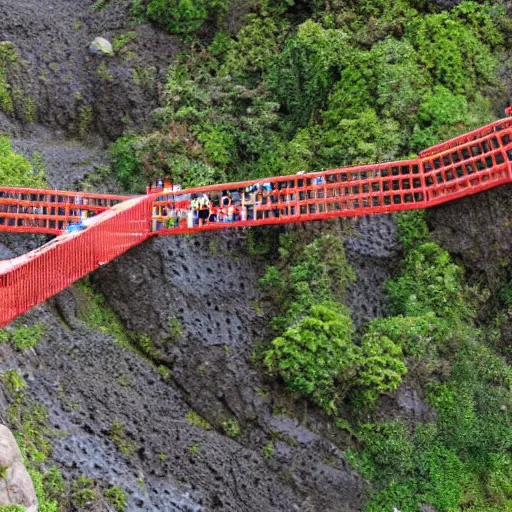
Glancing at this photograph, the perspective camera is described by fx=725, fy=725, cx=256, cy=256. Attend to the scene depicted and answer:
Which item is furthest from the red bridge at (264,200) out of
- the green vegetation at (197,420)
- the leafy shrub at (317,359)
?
the green vegetation at (197,420)

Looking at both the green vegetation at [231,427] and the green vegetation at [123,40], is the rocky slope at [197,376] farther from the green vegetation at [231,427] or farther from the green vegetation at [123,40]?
the green vegetation at [123,40]

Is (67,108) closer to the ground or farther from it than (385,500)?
farther from it

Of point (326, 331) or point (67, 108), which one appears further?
point (67, 108)

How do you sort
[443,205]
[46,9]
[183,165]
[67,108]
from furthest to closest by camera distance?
[46,9], [67,108], [183,165], [443,205]

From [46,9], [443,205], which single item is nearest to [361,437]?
[443,205]

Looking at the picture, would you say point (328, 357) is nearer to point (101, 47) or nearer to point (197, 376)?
point (197, 376)

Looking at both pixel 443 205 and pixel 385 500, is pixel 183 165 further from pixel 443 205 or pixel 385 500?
pixel 385 500

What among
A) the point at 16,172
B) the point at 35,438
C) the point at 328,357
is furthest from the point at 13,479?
the point at 16,172

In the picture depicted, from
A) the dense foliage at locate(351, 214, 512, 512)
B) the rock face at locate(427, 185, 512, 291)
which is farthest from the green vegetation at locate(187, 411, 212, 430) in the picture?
the rock face at locate(427, 185, 512, 291)
